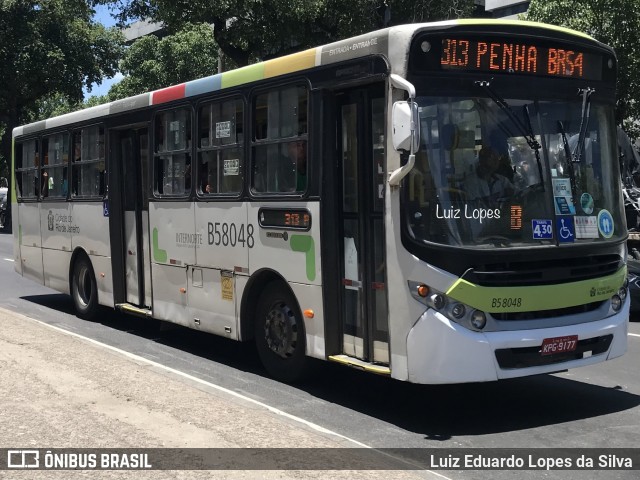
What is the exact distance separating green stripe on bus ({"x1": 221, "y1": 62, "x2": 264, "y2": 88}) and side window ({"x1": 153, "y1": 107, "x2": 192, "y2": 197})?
2.80ft

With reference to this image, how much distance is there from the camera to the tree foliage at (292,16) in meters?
21.5

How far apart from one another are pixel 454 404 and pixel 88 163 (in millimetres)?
7040

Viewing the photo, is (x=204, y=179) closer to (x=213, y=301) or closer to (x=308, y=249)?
(x=213, y=301)

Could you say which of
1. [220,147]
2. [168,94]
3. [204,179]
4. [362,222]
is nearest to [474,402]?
[362,222]

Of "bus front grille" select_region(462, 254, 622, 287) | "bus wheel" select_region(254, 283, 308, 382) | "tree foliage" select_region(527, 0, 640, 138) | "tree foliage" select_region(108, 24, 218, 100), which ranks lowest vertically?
"bus wheel" select_region(254, 283, 308, 382)

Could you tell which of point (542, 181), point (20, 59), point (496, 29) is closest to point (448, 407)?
point (542, 181)

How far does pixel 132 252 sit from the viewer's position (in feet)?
37.6

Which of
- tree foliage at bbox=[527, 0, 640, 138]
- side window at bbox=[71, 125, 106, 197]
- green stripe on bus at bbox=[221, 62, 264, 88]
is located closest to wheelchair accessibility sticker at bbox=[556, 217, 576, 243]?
green stripe on bus at bbox=[221, 62, 264, 88]

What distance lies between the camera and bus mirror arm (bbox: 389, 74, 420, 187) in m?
6.36

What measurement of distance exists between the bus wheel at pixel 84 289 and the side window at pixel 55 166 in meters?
1.16

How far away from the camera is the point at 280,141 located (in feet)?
27.1

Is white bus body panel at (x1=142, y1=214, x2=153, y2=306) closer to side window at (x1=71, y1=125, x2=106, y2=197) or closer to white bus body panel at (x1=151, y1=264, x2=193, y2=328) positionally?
white bus body panel at (x1=151, y1=264, x2=193, y2=328)

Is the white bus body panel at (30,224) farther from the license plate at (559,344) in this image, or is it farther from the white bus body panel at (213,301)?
the license plate at (559,344)

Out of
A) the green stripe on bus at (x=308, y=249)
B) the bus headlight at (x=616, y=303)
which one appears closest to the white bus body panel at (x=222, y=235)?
the green stripe on bus at (x=308, y=249)
